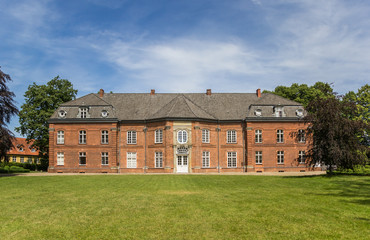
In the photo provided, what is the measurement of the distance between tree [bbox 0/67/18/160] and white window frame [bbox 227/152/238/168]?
23562mm

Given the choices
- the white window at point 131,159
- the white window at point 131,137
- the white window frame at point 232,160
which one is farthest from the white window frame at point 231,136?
the white window at point 131,159

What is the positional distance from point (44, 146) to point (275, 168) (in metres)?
30.4

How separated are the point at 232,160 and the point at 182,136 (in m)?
7.21

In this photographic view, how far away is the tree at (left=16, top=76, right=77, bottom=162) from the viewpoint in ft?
151

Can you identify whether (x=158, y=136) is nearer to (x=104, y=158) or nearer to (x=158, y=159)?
(x=158, y=159)

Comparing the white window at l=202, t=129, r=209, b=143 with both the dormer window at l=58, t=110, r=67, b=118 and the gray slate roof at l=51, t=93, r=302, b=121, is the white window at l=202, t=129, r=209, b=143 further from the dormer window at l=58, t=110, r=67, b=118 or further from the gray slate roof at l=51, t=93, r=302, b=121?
the dormer window at l=58, t=110, r=67, b=118

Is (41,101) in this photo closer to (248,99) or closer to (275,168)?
(248,99)

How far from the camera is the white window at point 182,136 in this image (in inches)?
1550

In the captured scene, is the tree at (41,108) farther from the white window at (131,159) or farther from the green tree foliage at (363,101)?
the green tree foliage at (363,101)

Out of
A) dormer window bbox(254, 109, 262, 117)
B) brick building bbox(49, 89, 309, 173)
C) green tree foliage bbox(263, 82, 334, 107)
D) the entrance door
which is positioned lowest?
the entrance door

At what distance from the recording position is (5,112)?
3384 cm

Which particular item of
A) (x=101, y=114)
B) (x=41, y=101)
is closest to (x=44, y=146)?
(x=41, y=101)

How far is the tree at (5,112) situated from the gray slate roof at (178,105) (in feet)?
26.1

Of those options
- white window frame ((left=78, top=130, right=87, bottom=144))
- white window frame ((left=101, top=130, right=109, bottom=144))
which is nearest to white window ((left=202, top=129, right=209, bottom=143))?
white window frame ((left=101, top=130, right=109, bottom=144))
